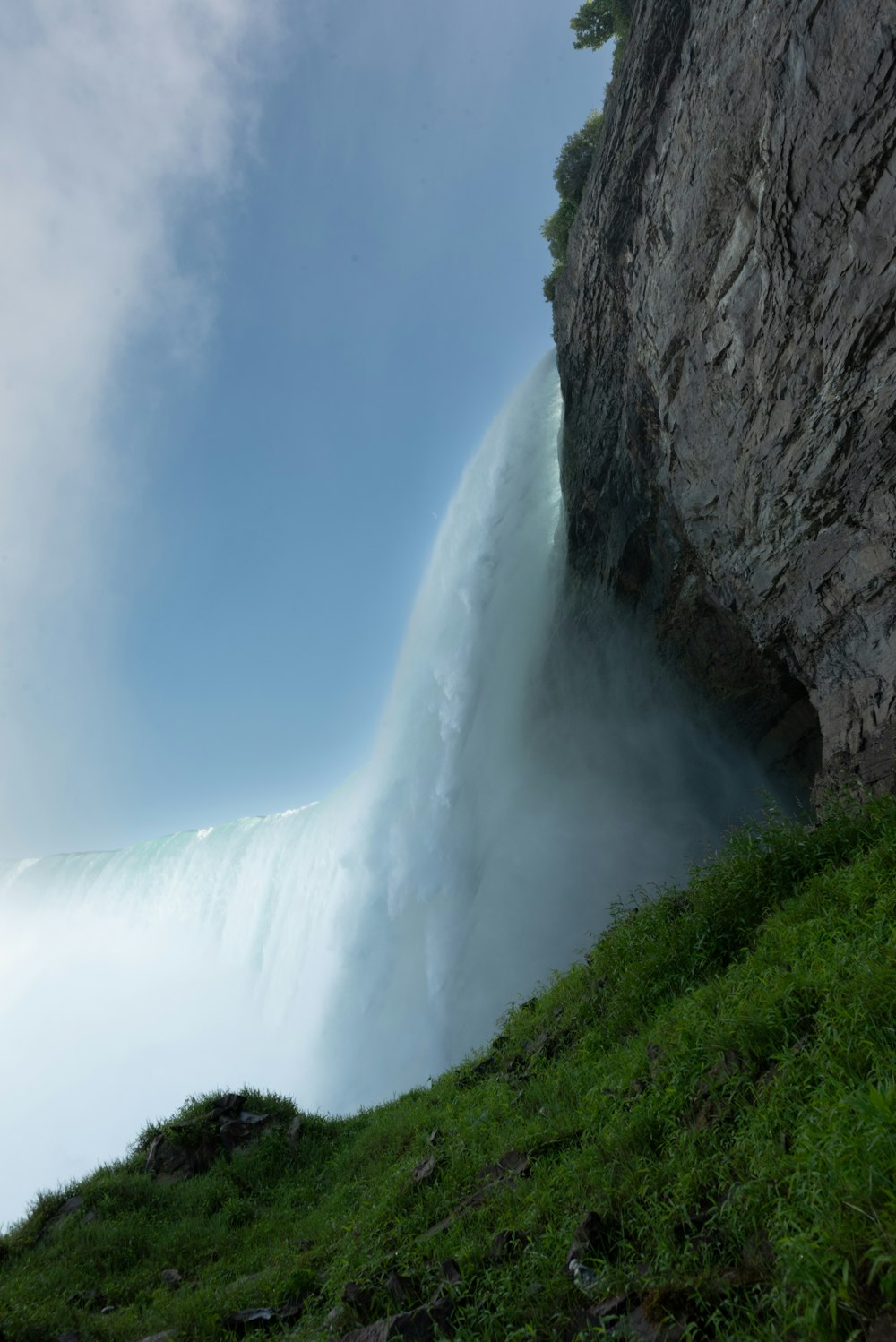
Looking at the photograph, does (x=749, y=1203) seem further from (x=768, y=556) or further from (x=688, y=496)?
(x=688, y=496)

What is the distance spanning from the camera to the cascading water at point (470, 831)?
18.8 m

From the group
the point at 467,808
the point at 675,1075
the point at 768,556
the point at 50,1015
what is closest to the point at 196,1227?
the point at 675,1075

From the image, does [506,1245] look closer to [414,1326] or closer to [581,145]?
[414,1326]

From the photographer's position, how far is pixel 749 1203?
9.84ft

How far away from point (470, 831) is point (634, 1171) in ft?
61.5

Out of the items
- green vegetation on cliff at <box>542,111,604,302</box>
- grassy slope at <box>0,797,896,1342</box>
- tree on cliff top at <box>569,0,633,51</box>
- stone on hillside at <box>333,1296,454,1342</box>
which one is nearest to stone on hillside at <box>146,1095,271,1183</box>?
grassy slope at <box>0,797,896,1342</box>

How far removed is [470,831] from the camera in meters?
22.5

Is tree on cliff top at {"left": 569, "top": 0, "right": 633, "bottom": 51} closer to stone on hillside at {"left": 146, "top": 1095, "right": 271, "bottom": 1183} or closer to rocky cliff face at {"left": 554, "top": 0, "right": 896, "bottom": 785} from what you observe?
rocky cliff face at {"left": 554, "top": 0, "right": 896, "bottom": 785}

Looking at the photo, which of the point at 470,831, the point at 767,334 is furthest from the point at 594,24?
the point at 470,831

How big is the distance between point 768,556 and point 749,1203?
10.1m

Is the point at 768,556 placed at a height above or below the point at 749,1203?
above

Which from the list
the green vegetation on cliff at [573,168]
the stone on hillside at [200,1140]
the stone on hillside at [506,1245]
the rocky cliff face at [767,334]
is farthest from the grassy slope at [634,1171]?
the green vegetation on cliff at [573,168]

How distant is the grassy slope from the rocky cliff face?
3776 mm

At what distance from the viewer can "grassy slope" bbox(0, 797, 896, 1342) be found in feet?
8.82
